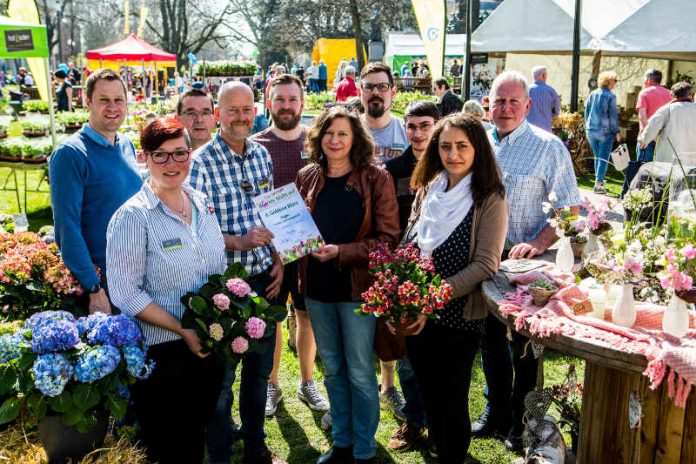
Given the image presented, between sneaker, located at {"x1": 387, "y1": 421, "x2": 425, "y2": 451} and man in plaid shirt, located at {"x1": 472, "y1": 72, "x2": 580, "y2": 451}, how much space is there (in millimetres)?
366

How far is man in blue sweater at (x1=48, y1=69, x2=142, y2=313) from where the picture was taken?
3174 millimetres

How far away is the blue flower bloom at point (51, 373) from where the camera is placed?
2.38 metres

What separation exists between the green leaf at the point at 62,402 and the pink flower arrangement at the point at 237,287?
2.44 feet

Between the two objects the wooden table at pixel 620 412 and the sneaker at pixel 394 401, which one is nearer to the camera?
the wooden table at pixel 620 412

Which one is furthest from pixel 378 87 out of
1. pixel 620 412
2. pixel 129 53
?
pixel 129 53

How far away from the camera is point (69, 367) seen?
244 cm

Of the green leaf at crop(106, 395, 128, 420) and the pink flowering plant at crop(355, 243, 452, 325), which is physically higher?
the pink flowering plant at crop(355, 243, 452, 325)

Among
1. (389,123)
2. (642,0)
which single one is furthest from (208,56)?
(389,123)

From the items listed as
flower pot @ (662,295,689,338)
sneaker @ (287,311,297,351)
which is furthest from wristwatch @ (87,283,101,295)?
flower pot @ (662,295,689,338)

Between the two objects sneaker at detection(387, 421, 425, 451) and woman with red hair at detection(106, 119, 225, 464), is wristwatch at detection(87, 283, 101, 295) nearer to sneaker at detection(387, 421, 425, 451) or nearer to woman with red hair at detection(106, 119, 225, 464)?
woman with red hair at detection(106, 119, 225, 464)

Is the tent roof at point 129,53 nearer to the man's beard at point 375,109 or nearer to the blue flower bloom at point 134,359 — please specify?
the man's beard at point 375,109

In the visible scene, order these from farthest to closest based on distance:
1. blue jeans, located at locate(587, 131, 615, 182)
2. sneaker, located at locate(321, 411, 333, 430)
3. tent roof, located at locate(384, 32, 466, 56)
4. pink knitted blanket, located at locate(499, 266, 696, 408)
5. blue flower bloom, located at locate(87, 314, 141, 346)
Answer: tent roof, located at locate(384, 32, 466, 56) < blue jeans, located at locate(587, 131, 615, 182) < sneaker, located at locate(321, 411, 333, 430) < blue flower bloom, located at locate(87, 314, 141, 346) < pink knitted blanket, located at locate(499, 266, 696, 408)

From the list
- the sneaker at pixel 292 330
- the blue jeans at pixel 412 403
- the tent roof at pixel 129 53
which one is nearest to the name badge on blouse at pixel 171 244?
the blue jeans at pixel 412 403

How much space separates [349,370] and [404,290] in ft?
2.81
